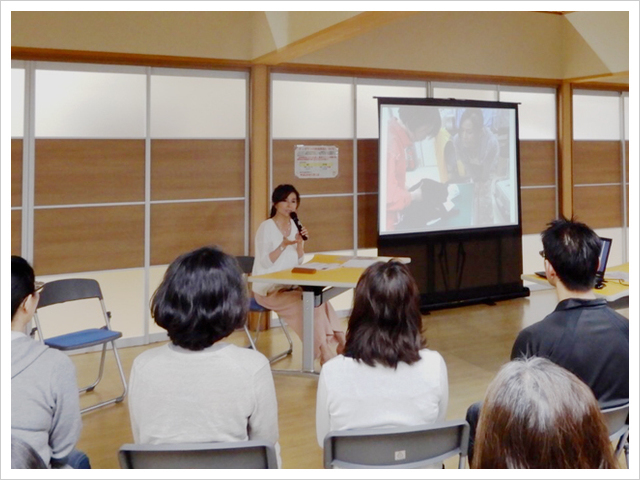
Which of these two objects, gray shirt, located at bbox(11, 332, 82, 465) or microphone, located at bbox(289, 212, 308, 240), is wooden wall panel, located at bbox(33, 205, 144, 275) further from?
gray shirt, located at bbox(11, 332, 82, 465)

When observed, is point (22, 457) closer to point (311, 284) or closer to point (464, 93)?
point (311, 284)

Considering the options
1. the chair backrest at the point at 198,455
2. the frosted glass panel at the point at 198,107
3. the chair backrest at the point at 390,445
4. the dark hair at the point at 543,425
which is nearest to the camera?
the dark hair at the point at 543,425

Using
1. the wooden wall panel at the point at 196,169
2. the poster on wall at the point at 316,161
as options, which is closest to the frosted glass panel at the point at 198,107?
the wooden wall panel at the point at 196,169

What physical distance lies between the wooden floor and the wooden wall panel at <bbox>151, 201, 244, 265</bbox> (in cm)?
84

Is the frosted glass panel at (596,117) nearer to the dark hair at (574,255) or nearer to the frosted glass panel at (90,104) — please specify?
the frosted glass panel at (90,104)

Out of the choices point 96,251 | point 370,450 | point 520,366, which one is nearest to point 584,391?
point 520,366

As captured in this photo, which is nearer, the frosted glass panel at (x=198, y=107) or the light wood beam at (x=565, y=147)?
the frosted glass panel at (x=198, y=107)

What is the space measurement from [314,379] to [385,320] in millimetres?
2478

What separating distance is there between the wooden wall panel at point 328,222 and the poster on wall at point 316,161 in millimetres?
243

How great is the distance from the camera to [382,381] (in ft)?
6.64

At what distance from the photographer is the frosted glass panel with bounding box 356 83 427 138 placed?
6.48 metres

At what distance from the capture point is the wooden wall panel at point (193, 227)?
5.57 metres

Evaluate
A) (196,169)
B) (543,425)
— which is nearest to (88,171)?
(196,169)

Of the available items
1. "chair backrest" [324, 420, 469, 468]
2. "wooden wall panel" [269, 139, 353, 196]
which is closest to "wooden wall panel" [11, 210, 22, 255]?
"wooden wall panel" [269, 139, 353, 196]
